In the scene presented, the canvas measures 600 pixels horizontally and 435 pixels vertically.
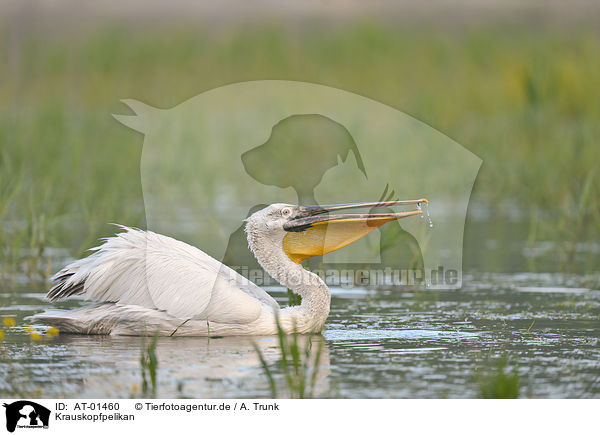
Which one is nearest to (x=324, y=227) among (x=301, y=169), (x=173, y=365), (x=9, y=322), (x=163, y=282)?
(x=163, y=282)

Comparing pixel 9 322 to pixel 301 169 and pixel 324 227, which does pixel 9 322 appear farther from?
pixel 301 169

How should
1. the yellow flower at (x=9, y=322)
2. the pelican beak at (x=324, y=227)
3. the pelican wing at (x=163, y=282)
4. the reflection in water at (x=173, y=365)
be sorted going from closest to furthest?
the reflection in water at (x=173, y=365) < the yellow flower at (x=9, y=322) < the pelican wing at (x=163, y=282) < the pelican beak at (x=324, y=227)

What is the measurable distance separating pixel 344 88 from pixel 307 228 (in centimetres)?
1177

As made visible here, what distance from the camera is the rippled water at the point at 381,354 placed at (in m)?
5.46

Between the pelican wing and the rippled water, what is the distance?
205mm

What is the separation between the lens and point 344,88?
61.7 ft

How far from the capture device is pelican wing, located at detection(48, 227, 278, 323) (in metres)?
6.87

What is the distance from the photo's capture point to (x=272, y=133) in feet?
55.3

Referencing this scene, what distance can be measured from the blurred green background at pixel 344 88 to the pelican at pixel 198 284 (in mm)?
1944

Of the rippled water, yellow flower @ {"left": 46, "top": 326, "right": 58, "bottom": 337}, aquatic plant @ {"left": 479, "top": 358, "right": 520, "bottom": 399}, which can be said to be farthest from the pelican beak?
aquatic plant @ {"left": 479, "top": 358, "right": 520, "bottom": 399}

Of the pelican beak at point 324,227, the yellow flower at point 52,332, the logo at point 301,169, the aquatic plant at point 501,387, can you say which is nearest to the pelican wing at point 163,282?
the yellow flower at point 52,332
